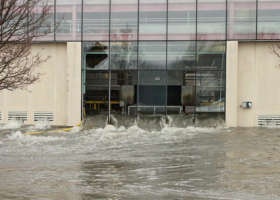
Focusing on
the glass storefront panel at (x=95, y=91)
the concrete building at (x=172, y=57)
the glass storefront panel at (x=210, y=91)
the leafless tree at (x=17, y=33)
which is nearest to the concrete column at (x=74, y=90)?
the concrete building at (x=172, y=57)

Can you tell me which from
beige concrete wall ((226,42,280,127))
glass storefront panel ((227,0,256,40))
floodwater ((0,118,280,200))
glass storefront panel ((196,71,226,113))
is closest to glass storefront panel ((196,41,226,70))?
glass storefront panel ((196,71,226,113))

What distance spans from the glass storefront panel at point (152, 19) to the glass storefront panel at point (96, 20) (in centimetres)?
186

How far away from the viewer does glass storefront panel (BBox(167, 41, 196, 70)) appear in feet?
77.8

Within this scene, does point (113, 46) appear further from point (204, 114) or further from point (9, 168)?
point (9, 168)

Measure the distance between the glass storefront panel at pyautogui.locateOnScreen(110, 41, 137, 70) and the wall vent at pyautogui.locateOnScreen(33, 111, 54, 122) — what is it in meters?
4.41

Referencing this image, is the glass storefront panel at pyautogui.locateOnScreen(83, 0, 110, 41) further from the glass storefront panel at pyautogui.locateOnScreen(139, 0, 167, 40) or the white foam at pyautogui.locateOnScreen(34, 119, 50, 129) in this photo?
the white foam at pyautogui.locateOnScreen(34, 119, 50, 129)

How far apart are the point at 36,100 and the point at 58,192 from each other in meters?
16.0

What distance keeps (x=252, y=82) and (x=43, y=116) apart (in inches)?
457

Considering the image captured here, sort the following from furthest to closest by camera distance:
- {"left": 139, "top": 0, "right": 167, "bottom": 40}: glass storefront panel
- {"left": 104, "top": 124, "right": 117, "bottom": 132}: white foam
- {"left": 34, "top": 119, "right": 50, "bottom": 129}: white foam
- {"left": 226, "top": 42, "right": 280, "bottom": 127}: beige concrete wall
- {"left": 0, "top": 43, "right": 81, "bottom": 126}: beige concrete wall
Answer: {"left": 0, "top": 43, "right": 81, "bottom": 126}: beige concrete wall
{"left": 34, "top": 119, "right": 50, "bottom": 129}: white foam
{"left": 139, "top": 0, "right": 167, "bottom": 40}: glass storefront panel
{"left": 226, "top": 42, "right": 280, "bottom": 127}: beige concrete wall
{"left": 104, "top": 124, "right": 117, "bottom": 132}: white foam

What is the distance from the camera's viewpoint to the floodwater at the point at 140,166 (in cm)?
946

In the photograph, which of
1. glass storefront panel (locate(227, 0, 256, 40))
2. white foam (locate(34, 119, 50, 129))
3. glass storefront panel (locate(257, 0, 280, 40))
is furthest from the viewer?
white foam (locate(34, 119, 50, 129))

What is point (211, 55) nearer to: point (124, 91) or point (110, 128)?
point (124, 91)

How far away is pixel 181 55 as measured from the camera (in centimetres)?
2373

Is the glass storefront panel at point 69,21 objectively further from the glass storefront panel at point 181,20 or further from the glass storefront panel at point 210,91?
the glass storefront panel at point 210,91
